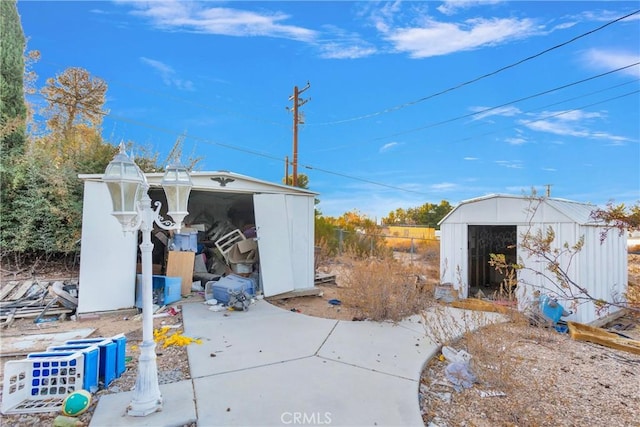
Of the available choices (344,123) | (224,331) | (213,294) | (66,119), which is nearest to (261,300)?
(213,294)

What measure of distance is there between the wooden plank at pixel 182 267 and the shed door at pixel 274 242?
1428 mm

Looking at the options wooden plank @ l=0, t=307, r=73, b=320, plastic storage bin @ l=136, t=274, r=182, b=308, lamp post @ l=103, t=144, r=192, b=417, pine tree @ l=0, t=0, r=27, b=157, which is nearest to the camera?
lamp post @ l=103, t=144, r=192, b=417

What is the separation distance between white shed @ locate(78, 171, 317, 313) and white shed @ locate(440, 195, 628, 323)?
3350mm

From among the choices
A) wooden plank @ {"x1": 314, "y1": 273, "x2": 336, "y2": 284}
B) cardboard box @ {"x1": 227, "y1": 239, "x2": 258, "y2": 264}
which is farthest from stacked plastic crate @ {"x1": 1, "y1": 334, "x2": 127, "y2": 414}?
wooden plank @ {"x1": 314, "y1": 273, "x2": 336, "y2": 284}

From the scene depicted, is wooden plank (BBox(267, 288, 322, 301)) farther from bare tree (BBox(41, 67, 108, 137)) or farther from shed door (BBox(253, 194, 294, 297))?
bare tree (BBox(41, 67, 108, 137))

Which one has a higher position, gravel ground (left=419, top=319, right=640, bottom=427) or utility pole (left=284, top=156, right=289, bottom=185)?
utility pole (left=284, top=156, right=289, bottom=185)

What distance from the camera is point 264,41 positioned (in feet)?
30.5

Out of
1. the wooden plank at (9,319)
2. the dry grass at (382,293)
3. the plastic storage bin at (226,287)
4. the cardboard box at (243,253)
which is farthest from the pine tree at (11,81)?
the dry grass at (382,293)

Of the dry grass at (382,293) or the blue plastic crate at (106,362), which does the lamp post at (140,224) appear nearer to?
the blue plastic crate at (106,362)

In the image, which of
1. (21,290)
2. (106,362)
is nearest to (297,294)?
(106,362)

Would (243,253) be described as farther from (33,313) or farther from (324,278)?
(33,313)

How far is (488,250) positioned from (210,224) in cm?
823

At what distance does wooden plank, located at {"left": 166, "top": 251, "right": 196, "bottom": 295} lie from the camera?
20.4 feet

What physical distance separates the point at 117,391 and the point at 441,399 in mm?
2808
